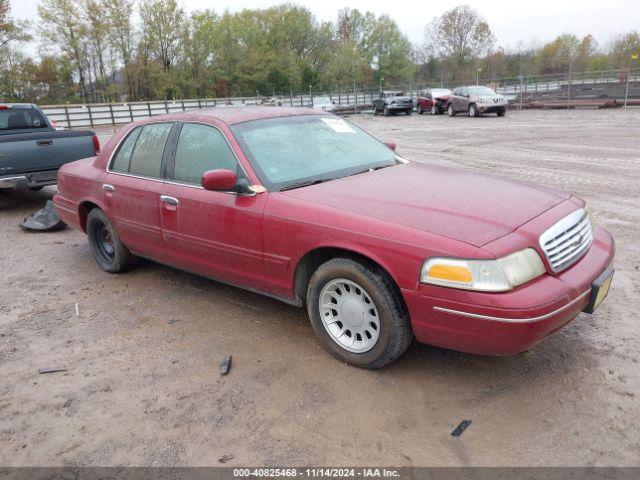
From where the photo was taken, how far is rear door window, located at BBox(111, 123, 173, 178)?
4.43 m

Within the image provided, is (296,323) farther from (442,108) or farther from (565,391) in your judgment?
(442,108)

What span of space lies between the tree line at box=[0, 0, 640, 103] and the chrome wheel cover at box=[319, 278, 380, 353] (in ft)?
135

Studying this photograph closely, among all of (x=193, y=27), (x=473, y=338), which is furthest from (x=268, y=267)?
(x=193, y=27)

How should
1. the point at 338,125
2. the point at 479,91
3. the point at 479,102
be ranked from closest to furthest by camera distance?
1. the point at 338,125
2. the point at 479,102
3. the point at 479,91

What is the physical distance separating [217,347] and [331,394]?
100cm

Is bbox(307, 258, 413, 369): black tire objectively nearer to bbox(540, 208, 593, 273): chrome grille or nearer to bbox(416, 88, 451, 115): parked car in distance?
bbox(540, 208, 593, 273): chrome grille

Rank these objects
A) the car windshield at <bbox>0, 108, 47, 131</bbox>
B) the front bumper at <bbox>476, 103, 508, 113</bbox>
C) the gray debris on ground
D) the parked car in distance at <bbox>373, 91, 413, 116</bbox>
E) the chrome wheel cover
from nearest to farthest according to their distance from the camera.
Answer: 1. the chrome wheel cover
2. the gray debris on ground
3. the car windshield at <bbox>0, 108, 47, 131</bbox>
4. the front bumper at <bbox>476, 103, 508, 113</bbox>
5. the parked car in distance at <bbox>373, 91, 413, 116</bbox>

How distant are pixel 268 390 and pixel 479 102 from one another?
24834 millimetres

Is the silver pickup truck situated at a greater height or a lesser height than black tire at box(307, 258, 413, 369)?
greater

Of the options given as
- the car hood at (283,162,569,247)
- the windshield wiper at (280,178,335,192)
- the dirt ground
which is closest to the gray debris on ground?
the dirt ground

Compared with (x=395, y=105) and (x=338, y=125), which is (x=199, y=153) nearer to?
(x=338, y=125)

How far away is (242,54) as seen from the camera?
58938 millimetres

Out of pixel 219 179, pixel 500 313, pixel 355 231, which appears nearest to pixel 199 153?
pixel 219 179

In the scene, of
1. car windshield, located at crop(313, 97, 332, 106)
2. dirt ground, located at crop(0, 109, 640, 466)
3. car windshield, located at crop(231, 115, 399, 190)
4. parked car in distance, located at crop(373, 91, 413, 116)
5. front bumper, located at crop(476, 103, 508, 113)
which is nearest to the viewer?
dirt ground, located at crop(0, 109, 640, 466)
